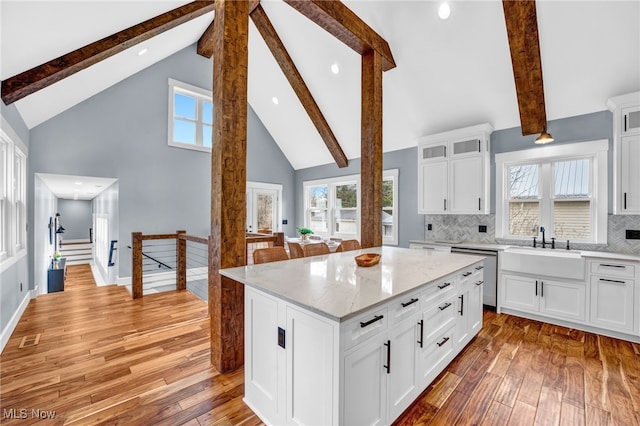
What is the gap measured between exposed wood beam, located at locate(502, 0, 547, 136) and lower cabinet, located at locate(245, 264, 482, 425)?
3176mm

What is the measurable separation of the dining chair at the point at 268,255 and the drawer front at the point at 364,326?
140cm

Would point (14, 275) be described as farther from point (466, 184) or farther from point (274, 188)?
point (466, 184)

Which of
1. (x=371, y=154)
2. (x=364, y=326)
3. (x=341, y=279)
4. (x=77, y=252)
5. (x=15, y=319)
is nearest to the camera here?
(x=364, y=326)

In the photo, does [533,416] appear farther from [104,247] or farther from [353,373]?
[104,247]

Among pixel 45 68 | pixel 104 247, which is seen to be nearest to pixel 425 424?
pixel 45 68

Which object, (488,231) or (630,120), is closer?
(630,120)

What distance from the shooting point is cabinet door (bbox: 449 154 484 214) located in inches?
173

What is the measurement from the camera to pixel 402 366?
1.80 meters

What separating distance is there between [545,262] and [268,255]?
337 centimetres

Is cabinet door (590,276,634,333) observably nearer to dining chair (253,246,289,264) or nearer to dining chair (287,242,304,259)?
dining chair (287,242,304,259)

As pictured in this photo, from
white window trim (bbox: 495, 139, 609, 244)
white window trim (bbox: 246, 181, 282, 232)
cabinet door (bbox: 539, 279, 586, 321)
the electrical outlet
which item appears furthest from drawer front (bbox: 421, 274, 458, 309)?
white window trim (bbox: 246, 181, 282, 232)

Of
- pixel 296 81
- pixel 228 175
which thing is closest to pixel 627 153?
pixel 228 175

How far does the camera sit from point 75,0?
7.89 feet

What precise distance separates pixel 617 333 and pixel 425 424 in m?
2.96
